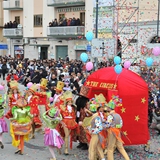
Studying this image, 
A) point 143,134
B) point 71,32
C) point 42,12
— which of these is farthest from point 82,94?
point 42,12

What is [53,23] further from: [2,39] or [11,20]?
Result: [2,39]

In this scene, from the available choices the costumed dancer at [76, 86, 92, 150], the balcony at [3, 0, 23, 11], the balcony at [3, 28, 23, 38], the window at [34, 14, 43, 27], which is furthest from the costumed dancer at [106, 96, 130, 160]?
the balcony at [3, 0, 23, 11]

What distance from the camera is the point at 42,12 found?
1554 inches

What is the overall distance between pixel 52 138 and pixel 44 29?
32069 mm

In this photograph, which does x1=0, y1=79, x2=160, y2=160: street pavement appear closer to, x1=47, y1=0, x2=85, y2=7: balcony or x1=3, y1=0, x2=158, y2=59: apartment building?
x1=3, y1=0, x2=158, y2=59: apartment building

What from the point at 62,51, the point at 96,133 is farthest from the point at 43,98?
the point at 62,51

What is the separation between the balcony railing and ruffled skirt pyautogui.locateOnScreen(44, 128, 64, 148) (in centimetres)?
2772

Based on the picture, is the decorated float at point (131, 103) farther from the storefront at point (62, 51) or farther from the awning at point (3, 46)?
the awning at point (3, 46)

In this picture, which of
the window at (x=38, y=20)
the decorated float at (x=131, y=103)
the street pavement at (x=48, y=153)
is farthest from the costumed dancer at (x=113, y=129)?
the window at (x=38, y=20)

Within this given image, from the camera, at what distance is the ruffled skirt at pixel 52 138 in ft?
27.4

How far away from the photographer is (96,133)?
7.71 metres

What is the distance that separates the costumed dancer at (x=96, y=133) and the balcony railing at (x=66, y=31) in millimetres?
28019

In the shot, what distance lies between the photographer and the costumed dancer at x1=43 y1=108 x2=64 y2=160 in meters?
8.38

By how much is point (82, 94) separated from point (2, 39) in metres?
39.1
